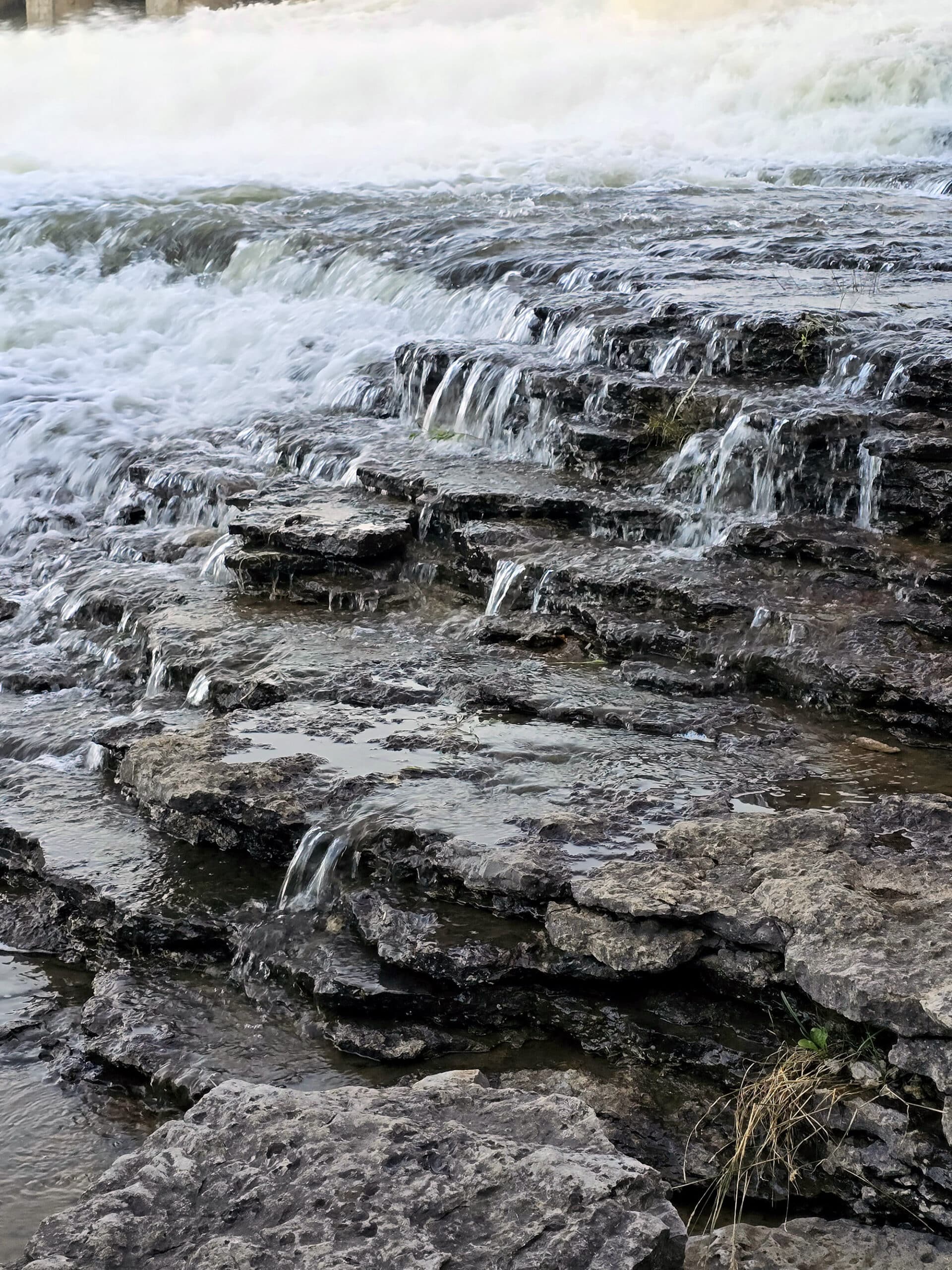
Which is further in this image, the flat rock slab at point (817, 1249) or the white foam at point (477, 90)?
the white foam at point (477, 90)

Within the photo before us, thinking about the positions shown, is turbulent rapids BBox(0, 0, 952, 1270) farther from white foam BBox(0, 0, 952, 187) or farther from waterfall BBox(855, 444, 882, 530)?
white foam BBox(0, 0, 952, 187)

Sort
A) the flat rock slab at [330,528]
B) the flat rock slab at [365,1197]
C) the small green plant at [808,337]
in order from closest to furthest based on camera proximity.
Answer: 1. the flat rock slab at [365,1197]
2. the flat rock slab at [330,528]
3. the small green plant at [808,337]

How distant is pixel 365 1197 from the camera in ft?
8.58

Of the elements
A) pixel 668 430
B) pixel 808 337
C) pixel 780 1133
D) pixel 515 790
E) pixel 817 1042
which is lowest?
pixel 780 1133

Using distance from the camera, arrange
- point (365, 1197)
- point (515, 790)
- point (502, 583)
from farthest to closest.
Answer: point (502, 583)
point (515, 790)
point (365, 1197)

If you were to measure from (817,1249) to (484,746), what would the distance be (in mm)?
2179

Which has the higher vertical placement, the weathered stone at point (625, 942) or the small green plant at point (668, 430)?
the small green plant at point (668, 430)

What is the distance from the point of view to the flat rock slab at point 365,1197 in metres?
2.49

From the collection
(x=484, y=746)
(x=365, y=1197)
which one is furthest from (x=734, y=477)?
(x=365, y=1197)

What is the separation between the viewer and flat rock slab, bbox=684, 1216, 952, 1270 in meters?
2.88

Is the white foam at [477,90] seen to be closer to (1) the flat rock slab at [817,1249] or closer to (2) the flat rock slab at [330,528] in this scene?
(2) the flat rock slab at [330,528]

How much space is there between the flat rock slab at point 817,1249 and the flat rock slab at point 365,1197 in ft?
1.19

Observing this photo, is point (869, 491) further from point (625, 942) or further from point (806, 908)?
point (625, 942)

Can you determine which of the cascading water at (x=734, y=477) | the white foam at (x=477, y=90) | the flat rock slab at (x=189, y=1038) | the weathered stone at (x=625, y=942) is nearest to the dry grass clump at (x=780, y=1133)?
the weathered stone at (x=625, y=942)
